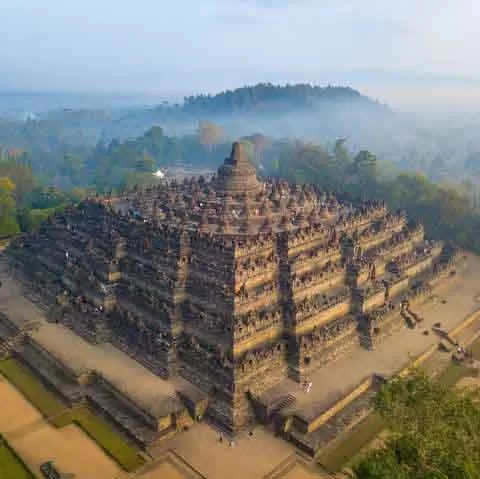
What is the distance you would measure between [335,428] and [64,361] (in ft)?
66.6

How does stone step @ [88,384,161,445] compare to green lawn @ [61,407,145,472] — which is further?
stone step @ [88,384,161,445]

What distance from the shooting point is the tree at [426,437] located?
61.6 ft

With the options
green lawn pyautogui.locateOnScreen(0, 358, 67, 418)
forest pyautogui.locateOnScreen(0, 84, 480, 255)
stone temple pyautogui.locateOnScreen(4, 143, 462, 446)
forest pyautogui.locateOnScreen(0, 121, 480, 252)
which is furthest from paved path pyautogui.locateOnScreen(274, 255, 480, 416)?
green lawn pyautogui.locateOnScreen(0, 358, 67, 418)

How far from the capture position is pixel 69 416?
3394cm

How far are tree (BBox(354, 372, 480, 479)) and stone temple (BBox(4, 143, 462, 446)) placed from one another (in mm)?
11461

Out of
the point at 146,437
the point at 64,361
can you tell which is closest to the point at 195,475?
the point at 146,437

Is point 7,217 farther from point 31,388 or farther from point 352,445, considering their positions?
point 352,445

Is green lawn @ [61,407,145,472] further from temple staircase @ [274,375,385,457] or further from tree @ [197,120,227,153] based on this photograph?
tree @ [197,120,227,153]

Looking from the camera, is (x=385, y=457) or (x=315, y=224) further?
(x=315, y=224)

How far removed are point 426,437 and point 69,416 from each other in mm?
23697

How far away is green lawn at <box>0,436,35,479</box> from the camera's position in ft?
93.2

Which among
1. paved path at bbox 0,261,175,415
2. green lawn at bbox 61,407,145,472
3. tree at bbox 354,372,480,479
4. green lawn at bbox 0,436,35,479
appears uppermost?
tree at bbox 354,372,480,479

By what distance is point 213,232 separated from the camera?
46062 mm

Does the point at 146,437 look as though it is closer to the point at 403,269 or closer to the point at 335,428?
the point at 335,428
